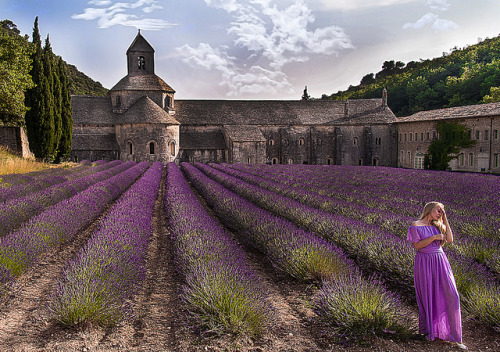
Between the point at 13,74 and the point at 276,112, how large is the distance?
27238 millimetres

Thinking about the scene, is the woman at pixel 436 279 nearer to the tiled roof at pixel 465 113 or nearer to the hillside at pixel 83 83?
the tiled roof at pixel 465 113

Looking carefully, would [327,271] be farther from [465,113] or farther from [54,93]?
[465,113]

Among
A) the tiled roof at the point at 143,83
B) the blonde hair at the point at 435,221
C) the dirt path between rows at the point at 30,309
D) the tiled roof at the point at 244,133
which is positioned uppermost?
the tiled roof at the point at 143,83

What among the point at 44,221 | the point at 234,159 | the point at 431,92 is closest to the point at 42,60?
the point at 234,159

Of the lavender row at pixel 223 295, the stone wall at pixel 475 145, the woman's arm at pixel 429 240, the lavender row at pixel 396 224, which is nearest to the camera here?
the woman's arm at pixel 429 240

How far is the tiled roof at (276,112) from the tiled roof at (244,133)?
175cm

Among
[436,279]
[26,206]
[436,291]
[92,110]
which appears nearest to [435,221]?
[436,279]

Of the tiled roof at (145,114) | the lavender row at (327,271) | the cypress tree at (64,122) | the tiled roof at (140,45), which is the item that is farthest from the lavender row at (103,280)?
the tiled roof at (140,45)

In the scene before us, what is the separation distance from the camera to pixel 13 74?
1972 cm

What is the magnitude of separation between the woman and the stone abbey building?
30.3 meters

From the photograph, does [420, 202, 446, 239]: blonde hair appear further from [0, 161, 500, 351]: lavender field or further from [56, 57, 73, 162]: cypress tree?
[56, 57, 73, 162]: cypress tree

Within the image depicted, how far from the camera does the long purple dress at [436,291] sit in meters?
3.32

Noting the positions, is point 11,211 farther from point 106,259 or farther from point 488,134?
point 488,134

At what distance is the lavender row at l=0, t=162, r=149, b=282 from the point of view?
4571 mm
